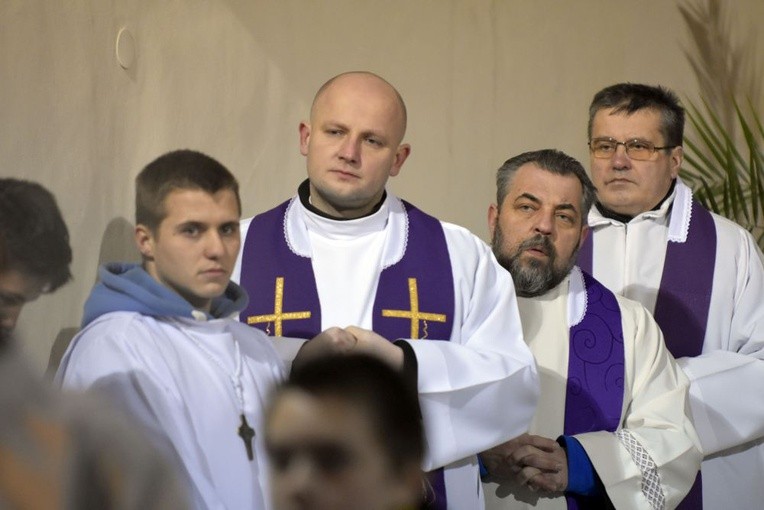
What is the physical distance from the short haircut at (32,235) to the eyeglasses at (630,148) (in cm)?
326

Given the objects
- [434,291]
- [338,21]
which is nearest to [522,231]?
[434,291]

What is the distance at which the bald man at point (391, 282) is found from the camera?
3.35 m

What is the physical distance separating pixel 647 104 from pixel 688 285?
815 mm

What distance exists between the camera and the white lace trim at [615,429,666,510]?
4.22 meters

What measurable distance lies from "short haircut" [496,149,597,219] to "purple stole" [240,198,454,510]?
33.7 inches

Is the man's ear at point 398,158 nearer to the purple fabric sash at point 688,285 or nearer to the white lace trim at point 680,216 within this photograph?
the purple fabric sash at point 688,285

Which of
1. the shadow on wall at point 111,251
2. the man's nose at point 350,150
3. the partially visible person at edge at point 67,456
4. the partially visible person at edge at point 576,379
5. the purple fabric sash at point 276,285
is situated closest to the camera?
the partially visible person at edge at point 67,456

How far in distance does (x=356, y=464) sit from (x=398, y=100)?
1.98 meters

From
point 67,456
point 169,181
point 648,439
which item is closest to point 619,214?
point 648,439

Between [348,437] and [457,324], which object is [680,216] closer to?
[457,324]

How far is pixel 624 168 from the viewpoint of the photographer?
17.8 feet

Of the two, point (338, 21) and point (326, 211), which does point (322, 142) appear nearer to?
point (326, 211)

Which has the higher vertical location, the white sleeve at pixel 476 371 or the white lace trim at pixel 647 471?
the white sleeve at pixel 476 371

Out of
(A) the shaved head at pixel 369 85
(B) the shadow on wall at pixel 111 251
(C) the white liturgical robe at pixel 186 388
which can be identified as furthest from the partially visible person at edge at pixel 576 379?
(C) the white liturgical robe at pixel 186 388
